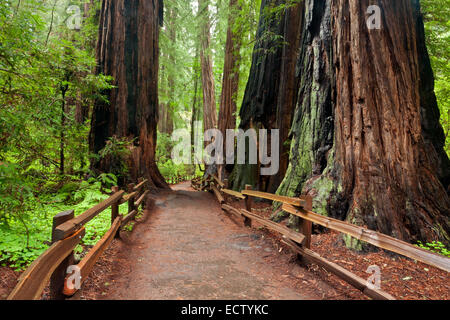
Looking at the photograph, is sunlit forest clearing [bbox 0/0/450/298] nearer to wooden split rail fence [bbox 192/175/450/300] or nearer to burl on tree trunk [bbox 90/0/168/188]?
burl on tree trunk [bbox 90/0/168/188]

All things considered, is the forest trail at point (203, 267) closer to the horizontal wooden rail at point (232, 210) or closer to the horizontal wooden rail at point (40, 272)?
the horizontal wooden rail at point (232, 210)

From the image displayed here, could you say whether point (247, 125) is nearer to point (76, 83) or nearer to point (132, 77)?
point (132, 77)

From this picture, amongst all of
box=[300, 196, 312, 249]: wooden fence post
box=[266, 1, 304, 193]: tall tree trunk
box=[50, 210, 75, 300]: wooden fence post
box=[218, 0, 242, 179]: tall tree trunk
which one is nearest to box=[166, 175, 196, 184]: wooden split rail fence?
box=[218, 0, 242, 179]: tall tree trunk

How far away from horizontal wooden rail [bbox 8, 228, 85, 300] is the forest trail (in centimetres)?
97

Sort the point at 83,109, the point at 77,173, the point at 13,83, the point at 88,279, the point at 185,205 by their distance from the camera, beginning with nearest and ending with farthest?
the point at 88,279 → the point at 13,83 → the point at 77,173 → the point at 185,205 → the point at 83,109

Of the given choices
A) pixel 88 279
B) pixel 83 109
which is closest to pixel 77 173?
pixel 83 109

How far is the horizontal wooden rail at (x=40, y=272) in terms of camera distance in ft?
5.37

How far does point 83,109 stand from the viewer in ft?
→ 33.0

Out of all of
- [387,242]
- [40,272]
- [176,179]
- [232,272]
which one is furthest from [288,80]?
[176,179]

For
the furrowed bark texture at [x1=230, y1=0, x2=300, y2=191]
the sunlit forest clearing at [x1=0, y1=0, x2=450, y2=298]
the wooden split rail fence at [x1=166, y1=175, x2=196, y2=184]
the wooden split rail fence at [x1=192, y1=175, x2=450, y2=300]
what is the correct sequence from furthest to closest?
the wooden split rail fence at [x1=166, y1=175, x2=196, y2=184] < the furrowed bark texture at [x1=230, y1=0, x2=300, y2=191] < the sunlit forest clearing at [x1=0, y1=0, x2=450, y2=298] < the wooden split rail fence at [x1=192, y1=175, x2=450, y2=300]

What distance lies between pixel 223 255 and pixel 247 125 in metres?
7.11

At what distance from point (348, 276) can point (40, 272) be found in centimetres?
293

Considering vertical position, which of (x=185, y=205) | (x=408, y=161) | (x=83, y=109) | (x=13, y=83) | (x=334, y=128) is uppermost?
(x=83, y=109)

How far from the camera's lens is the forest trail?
10.2 ft
